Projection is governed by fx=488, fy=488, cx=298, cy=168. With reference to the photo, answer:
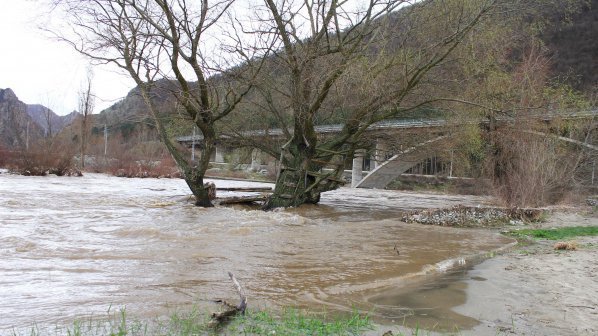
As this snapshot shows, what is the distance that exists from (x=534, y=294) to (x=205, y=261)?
481 cm

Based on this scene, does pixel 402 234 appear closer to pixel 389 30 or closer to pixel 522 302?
pixel 522 302

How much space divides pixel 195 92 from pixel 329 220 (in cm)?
616

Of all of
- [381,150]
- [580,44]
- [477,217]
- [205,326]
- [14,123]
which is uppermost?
[580,44]

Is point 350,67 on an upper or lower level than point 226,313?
upper

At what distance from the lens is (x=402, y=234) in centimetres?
1218

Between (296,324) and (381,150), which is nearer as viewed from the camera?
(296,324)

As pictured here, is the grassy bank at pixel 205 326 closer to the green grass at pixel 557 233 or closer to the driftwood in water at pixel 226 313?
the driftwood in water at pixel 226 313

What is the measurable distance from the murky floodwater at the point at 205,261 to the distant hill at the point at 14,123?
25009 mm

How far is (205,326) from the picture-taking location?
4.30 metres

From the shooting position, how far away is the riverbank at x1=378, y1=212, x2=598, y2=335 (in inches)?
192

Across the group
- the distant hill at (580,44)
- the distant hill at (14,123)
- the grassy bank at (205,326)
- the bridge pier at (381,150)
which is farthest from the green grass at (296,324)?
the distant hill at (580,44)

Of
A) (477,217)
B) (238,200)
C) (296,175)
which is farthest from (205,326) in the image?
(238,200)

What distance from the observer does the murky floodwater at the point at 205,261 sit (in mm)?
5500

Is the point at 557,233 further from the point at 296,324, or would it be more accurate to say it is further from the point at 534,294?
the point at 296,324
